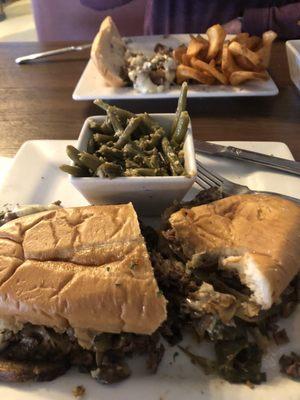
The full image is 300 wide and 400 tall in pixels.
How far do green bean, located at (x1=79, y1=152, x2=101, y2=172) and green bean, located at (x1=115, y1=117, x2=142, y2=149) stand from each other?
0.61 ft

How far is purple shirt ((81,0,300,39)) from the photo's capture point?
366cm

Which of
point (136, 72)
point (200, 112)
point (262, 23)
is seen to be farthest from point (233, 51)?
point (262, 23)

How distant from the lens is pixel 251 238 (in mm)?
1441

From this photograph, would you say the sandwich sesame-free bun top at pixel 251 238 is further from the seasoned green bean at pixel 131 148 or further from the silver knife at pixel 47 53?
the silver knife at pixel 47 53

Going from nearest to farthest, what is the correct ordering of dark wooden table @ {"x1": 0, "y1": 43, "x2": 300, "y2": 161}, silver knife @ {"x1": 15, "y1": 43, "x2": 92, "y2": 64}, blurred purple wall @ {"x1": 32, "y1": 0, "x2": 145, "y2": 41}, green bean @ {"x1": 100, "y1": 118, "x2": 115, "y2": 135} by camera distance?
green bean @ {"x1": 100, "y1": 118, "x2": 115, "y2": 135} → dark wooden table @ {"x1": 0, "y1": 43, "x2": 300, "y2": 161} → silver knife @ {"x1": 15, "y1": 43, "x2": 92, "y2": 64} → blurred purple wall @ {"x1": 32, "y1": 0, "x2": 145, "y2": 41}

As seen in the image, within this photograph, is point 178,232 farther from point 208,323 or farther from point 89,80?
point 89,80


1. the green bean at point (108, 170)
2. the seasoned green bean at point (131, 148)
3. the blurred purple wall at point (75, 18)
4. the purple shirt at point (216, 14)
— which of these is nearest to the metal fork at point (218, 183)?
the seasoned green bean at point (131, 148)

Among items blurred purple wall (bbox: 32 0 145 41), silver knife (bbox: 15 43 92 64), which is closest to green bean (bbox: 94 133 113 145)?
silver knife (bbox: 15 43 92 64)

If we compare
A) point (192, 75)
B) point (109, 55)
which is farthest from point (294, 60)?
A: point (109, 55)

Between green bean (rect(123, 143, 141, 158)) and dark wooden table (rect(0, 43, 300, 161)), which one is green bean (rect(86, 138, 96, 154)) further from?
dark wooden table (rect(0, 43, 300, 161))

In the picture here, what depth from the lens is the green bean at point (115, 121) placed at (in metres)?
2.00

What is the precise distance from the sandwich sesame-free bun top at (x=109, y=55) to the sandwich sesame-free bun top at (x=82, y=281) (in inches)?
61.4

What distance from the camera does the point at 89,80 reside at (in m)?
2.89

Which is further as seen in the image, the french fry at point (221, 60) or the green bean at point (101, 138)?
the french fry at point (221, 60)
